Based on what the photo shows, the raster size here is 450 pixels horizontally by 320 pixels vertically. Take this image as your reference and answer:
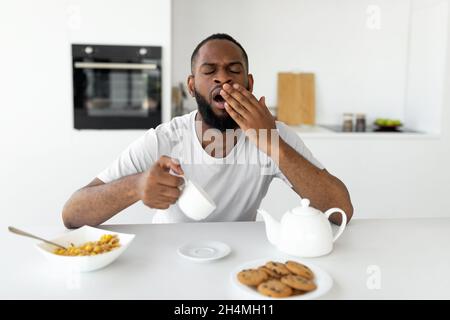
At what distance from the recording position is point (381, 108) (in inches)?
143

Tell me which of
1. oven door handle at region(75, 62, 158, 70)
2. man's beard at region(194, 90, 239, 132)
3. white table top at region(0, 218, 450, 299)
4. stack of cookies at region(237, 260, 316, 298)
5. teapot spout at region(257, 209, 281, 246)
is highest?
oven door handle at region(75, 62, 158, 70)

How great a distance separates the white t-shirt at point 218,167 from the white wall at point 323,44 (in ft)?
5.97

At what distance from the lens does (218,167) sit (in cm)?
164

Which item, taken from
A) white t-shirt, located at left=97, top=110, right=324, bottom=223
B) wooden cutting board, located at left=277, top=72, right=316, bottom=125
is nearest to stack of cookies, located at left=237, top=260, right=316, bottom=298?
white t-shirt, located at left=97, top=110, right=324, bottom=223

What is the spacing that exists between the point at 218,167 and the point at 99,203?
437mm

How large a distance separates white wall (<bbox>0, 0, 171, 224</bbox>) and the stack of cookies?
6.31 ft

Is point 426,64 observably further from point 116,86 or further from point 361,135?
point 116,86

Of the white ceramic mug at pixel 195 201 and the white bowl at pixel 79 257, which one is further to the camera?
the white ceramic mug at pixel 195 201

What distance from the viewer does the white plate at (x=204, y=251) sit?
114 cm

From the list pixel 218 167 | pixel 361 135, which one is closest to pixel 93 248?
pixel 218 167

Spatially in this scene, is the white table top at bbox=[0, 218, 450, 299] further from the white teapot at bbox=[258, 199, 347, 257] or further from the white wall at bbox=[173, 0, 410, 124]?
the white wall at bbox=[173, 0, 410, 124]

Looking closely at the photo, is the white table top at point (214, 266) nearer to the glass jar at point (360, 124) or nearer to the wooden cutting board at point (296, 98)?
the glass jar at point (360, 124)

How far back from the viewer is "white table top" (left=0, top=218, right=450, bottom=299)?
980 mm

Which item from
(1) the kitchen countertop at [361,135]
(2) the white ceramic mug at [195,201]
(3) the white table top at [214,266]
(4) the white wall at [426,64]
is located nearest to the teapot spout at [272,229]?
(3) the white table top at [214,266]
